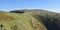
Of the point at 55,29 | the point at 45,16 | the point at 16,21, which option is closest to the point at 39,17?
the point at 45,16

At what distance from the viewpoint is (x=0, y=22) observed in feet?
74.1

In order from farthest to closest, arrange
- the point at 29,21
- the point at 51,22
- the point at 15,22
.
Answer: the point at 51,22 → the point at 29,21 → the point at 15,22

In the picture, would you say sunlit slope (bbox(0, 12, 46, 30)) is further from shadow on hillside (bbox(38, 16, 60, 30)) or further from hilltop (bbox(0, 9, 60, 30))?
shadow on hillside (bbox(38, 16, 60, 30))

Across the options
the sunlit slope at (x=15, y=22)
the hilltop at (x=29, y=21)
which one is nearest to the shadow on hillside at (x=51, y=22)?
the hilltop at (x=29, y=21)

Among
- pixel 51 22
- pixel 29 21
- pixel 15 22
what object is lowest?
pixel 51 22

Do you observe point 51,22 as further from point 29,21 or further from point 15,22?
point 15,22

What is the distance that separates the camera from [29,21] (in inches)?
1193

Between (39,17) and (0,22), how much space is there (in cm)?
1465

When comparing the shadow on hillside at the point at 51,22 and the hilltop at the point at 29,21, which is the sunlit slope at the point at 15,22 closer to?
the hilltop at the point at 29,21

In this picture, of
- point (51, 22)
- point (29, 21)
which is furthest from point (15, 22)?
point (51, 22)

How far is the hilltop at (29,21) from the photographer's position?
2448 centimetres

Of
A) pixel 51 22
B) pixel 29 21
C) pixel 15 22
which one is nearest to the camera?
pixel 15 22

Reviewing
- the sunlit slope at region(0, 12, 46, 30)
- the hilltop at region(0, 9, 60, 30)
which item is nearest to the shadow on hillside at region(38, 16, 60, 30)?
the hilltop at region(0, 9, 60, 30)

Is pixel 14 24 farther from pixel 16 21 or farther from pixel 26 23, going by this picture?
pixel 26 23
